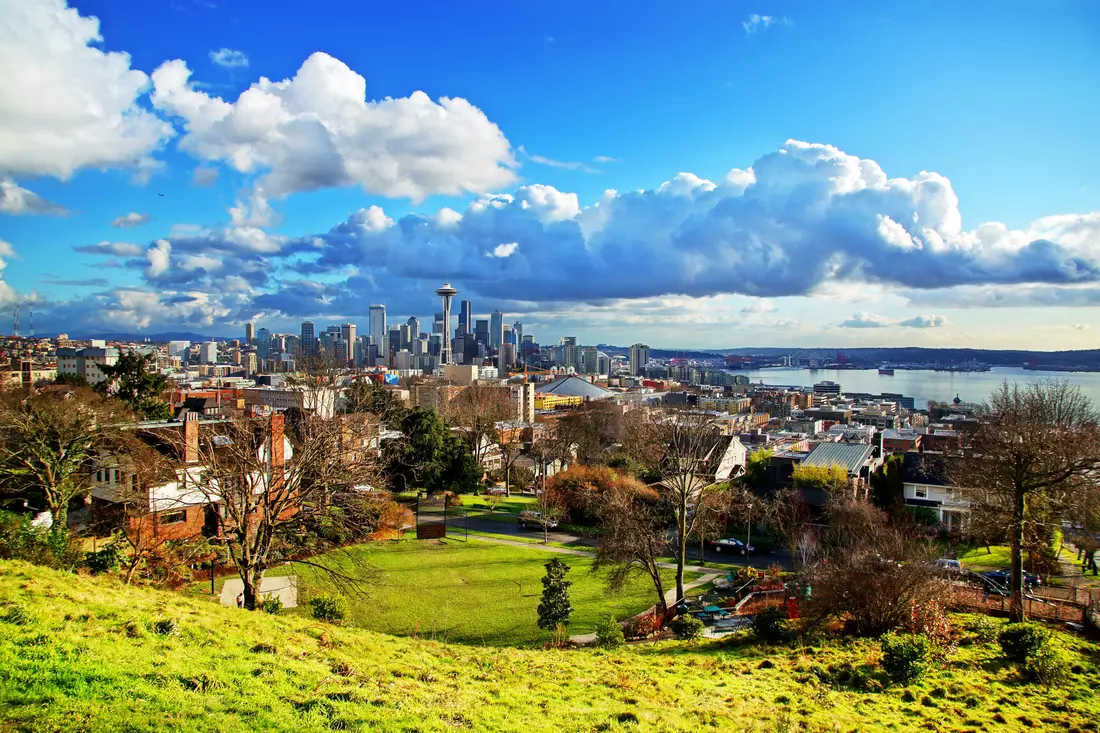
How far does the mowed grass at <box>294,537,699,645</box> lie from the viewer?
15375mm

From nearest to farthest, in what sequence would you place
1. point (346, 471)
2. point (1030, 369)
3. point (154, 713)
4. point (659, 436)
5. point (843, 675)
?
point (154, 713) < point (843, 675) < point (346, 471) < point (659, 436) < point (1030, 369)

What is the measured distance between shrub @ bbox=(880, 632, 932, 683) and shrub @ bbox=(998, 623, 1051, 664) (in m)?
2.02

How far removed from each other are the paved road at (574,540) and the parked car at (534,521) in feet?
0.93

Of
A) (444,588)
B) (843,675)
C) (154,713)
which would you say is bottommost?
(444,588)

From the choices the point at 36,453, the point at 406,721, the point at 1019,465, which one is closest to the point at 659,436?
the point at 1019,465

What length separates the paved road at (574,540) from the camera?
24575 millimetres

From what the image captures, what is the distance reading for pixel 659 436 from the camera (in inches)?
998

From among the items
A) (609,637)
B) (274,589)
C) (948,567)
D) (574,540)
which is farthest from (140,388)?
(948,567)

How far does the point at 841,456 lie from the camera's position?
31062 mm

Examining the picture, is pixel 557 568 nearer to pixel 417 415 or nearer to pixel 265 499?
pixel 265 499

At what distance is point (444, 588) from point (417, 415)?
1708 cm

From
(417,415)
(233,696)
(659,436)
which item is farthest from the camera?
(417,415)

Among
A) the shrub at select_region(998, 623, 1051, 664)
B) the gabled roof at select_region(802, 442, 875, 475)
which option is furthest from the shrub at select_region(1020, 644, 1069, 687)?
the gabled roof at select_region(802, 442, 875, 475)

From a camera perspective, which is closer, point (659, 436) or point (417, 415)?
point (659, 436)
